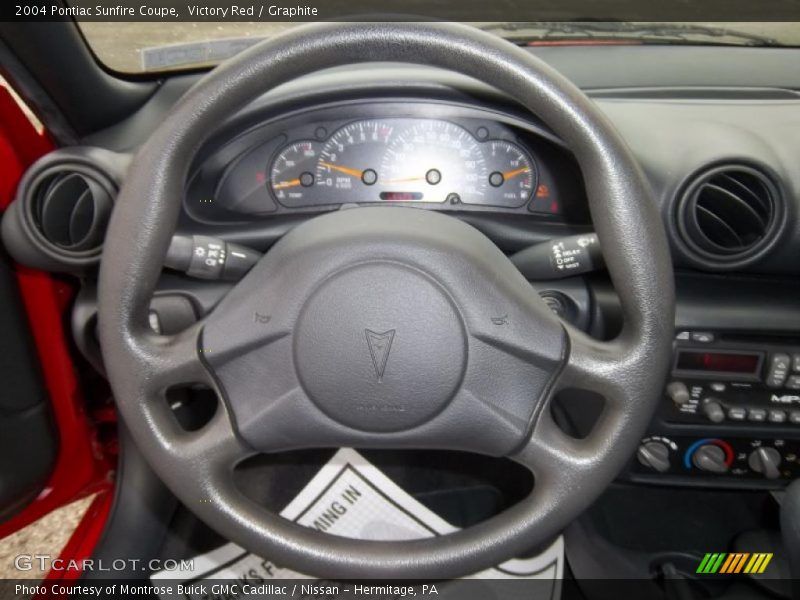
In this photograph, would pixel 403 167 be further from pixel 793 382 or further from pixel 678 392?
pixel 793 382

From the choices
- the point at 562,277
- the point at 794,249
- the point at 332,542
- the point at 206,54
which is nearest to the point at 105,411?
the point at 206,54

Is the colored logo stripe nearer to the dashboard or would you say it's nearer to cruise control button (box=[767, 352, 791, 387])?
cruise control button (box=[767, 352, 791, 387])

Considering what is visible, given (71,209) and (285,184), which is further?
(285,184)

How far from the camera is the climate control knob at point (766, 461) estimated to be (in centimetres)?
128

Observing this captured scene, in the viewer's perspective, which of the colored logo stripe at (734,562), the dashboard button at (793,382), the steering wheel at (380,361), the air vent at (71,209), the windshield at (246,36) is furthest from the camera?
the colored logo stripe at (734,562)

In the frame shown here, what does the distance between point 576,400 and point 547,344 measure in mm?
422

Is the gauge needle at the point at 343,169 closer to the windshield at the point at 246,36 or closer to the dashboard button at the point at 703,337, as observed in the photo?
the windshield at the point at 246,36

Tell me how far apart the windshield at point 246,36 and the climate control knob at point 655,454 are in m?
0.80

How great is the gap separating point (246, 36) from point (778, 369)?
41.9 inches

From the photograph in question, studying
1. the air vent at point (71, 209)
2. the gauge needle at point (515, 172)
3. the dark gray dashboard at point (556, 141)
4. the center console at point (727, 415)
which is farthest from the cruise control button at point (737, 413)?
the air vent at point (71, 209)

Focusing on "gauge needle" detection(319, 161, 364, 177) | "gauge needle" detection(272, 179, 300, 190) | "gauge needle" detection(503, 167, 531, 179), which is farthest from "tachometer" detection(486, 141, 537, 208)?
"gauge needle" detection(272, 179, 300, 190)

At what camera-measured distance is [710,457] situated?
1.29 m

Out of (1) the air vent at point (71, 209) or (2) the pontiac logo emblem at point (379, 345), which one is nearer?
(2) the pontiac logo emblem at point (379, 345)

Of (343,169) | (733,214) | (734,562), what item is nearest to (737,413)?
(733,214)
